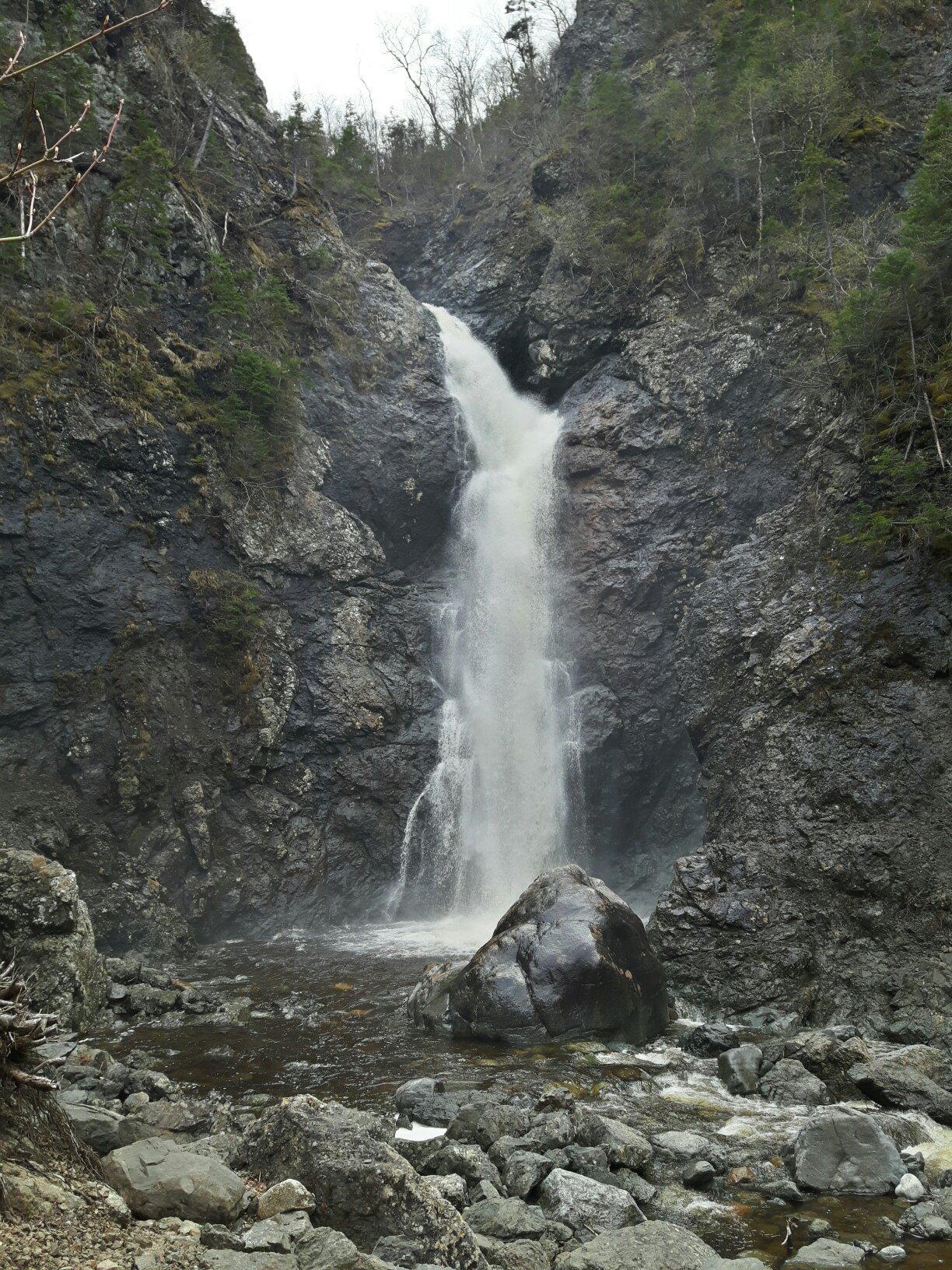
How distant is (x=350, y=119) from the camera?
42938 millimetres

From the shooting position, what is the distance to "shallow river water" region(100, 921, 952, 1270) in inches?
203

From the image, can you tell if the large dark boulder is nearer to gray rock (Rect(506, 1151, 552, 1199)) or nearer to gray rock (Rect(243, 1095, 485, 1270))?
gray rock (Rect(506, 1151, 552, 1199))

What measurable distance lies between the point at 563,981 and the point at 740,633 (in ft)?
25.7

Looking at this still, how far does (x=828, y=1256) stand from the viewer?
4633 millimetres

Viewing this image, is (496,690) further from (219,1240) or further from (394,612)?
(219,1240)

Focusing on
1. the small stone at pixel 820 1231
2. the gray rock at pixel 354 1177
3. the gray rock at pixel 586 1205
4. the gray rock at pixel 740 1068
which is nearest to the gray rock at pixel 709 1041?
the gray rock at pixel 740 1068

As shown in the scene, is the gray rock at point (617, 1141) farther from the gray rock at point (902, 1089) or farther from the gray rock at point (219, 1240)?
the gray rock at point (219, 1240)

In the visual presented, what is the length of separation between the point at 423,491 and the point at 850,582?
36.8 ft

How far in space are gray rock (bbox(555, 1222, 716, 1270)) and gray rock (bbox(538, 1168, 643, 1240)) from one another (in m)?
0.36

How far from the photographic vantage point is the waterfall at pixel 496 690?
17172 millimetres

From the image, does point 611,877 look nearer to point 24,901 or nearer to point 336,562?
point 336,562

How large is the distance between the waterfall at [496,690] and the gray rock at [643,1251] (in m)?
11.6

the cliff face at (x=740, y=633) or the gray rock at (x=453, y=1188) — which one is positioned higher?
the cliff face at (x=740, y=633)

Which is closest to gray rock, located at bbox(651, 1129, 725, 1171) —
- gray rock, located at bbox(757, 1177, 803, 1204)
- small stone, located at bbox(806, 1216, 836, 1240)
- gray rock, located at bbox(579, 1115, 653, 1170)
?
gray rock, located at bbox(579, 1115, 653, 1170)
